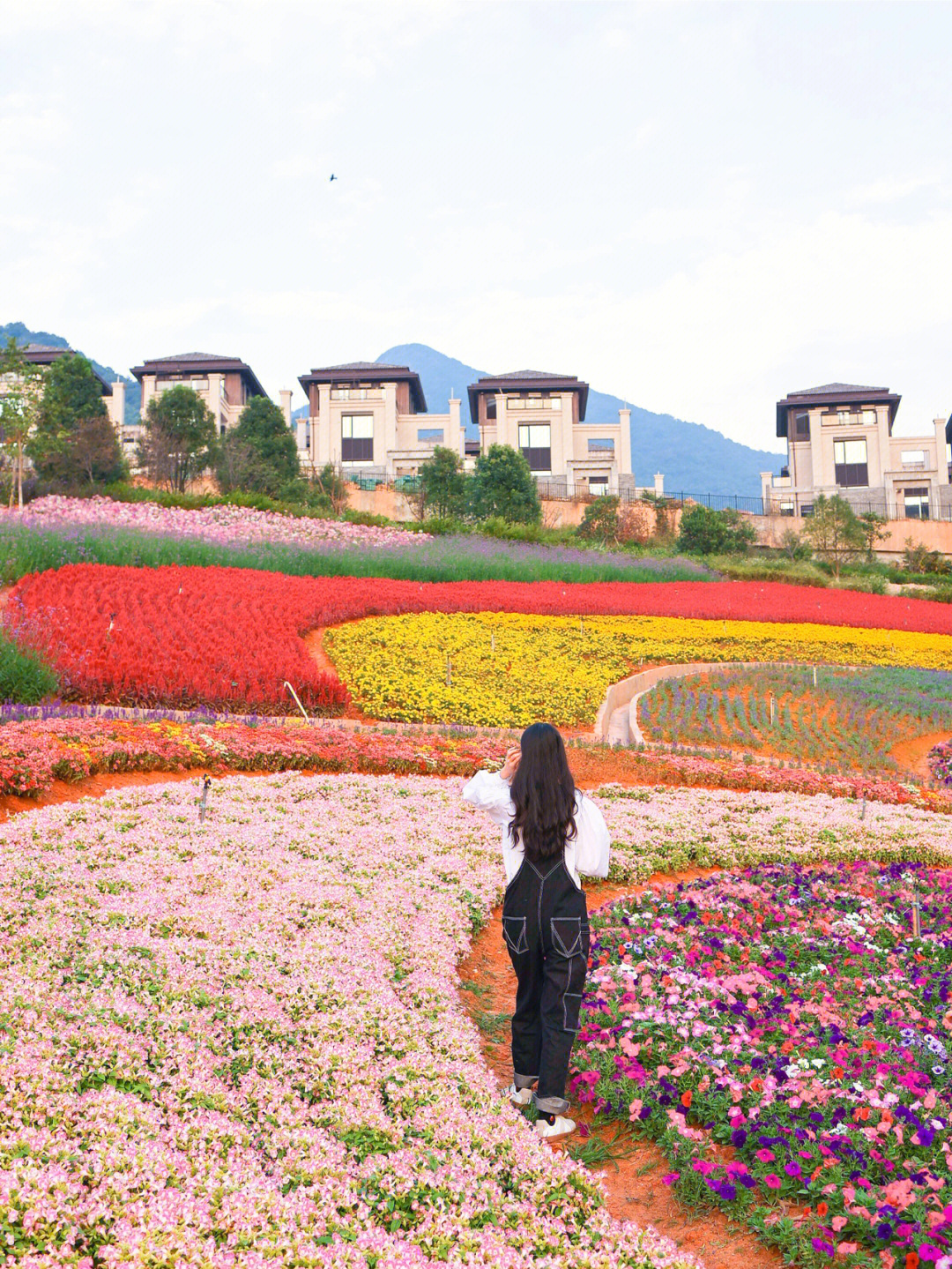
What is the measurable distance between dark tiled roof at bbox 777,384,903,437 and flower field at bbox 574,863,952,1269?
60191 millimetres

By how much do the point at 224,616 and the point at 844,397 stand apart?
55.5 m

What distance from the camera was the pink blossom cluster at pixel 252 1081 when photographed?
2859mm

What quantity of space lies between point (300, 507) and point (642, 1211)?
32397 millimetres

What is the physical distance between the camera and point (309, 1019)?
4262 mm

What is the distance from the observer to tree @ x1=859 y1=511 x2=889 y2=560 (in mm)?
40062

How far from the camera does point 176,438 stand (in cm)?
4144

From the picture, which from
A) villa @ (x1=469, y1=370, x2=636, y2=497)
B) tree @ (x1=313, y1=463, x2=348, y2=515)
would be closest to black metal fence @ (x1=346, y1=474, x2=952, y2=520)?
villa @ (x1=469, y1=370, x2=636, y2=497)

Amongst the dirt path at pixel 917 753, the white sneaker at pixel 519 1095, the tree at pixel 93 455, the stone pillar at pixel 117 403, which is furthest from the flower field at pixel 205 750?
the stone pillar at pixel 117 403

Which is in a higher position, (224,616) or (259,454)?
(259,454)

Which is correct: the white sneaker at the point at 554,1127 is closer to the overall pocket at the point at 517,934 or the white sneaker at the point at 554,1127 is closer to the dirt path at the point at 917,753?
the overall pocket at the point at 517,934

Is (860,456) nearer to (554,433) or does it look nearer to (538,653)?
(554,433)

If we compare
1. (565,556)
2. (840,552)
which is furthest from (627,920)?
(840,552)

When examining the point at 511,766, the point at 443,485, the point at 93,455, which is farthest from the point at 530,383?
the point at 511,766

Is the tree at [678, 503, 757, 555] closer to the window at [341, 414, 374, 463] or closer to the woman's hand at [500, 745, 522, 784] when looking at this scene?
the window at [341, 414, 374, 463]
